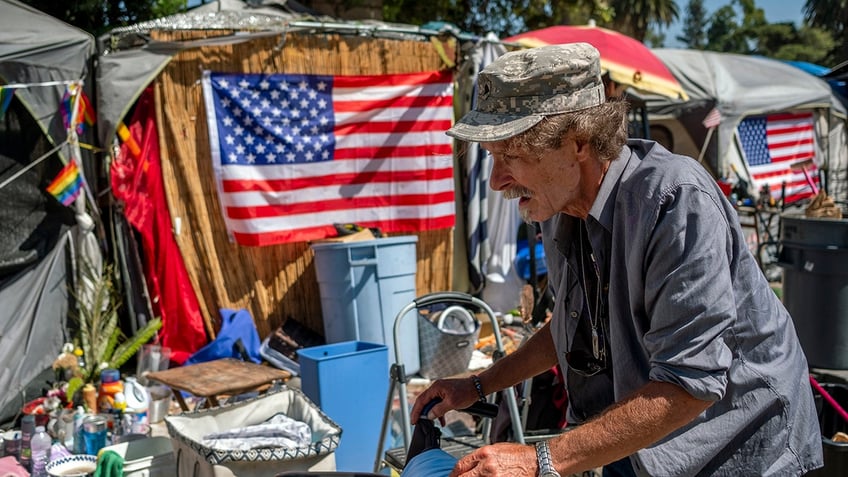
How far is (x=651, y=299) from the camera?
69.6 inches

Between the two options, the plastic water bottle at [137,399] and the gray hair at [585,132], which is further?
the plastic water bottle at [137,399]

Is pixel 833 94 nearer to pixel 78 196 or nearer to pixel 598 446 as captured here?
pixel 78 196

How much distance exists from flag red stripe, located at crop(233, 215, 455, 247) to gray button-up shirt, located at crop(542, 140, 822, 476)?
566 centimetres

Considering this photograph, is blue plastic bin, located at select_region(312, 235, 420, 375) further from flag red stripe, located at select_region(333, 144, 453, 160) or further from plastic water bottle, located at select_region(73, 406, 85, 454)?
plastic water bottle, located at select_region(73, 406, 85, 454)

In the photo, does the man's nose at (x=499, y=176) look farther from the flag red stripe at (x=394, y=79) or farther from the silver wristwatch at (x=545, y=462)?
the flag red stripe at (x=394, y=79)

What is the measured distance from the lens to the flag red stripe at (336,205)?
729 centimetres

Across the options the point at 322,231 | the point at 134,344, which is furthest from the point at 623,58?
the point at 134,344

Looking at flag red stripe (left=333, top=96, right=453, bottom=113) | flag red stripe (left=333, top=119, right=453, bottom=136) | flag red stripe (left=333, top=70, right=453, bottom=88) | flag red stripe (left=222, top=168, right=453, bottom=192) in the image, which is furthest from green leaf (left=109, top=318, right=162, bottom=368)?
flag red stripe (left=333, top=70, right=453, bottom=88)

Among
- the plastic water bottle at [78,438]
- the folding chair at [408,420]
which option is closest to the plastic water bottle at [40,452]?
the plastic water bottle at [78,438]

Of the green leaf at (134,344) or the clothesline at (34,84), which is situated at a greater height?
the clothesline at (34,84)

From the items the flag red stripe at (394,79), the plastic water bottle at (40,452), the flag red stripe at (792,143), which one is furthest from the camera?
the flag red stripe at (792,143)

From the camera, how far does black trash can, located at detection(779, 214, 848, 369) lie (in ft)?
15.6

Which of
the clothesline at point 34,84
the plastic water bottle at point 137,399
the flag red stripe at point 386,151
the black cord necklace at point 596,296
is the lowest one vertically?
the plastic water bottle at point 137,399

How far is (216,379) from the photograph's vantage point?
17.6 ft
